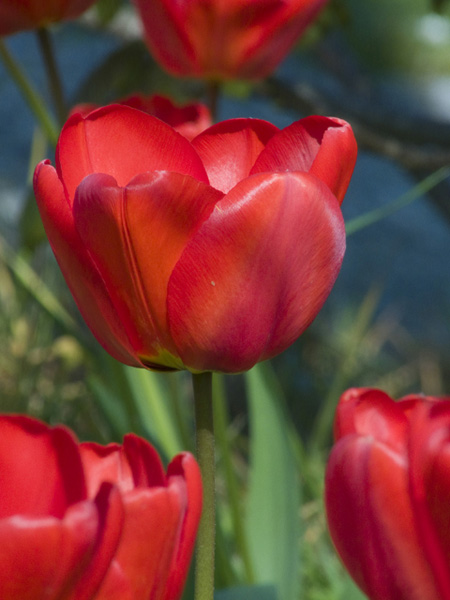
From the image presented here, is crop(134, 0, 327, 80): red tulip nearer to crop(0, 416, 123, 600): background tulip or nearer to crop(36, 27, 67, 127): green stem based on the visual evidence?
crop(36, 27, 67, 127): green stem

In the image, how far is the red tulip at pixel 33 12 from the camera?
11.7 inches

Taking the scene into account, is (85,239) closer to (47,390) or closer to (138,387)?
(138,387)

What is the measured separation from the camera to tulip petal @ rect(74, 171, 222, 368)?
5.9 inches

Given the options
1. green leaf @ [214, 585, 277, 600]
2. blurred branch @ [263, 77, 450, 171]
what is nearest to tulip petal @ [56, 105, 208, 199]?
green leaf @ [214, 585, 277, 600]

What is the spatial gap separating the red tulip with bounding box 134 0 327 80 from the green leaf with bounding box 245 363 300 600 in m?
0.14

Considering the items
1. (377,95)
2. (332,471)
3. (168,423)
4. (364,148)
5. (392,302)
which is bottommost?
(392,302)

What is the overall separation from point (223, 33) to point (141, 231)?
0.18 metres

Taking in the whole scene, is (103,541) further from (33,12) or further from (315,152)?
(33,12)

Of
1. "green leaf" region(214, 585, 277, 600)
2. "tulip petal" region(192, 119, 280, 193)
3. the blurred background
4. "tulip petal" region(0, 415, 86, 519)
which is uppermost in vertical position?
"tulip petal" region(192, 119, 280, 193)

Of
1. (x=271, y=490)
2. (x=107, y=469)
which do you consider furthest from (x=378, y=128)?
(x=107, y=469)

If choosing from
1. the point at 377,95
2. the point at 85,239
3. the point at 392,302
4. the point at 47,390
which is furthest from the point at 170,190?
the point at 392,302

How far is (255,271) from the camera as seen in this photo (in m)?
0.15

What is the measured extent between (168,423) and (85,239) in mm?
284

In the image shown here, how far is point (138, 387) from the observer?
1.45 ft
